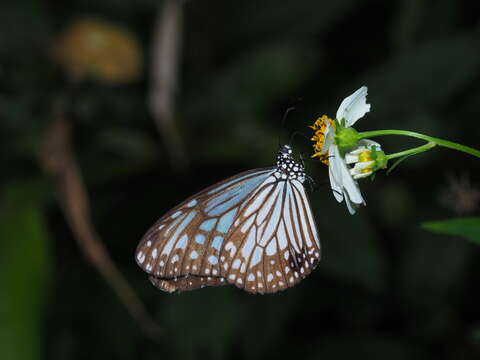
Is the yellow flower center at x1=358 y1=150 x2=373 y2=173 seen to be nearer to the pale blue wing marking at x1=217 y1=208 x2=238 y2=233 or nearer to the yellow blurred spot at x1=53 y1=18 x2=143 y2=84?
the pale blue wing marking at x1=217 y1=208 x2=238 y2=233

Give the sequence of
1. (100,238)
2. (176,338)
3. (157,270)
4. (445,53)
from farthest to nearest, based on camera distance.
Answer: (100,238)
(445,53)
(176,338)
(157,270)

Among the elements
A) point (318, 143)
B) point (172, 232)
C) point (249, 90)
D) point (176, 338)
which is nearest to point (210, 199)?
point (172, 232)

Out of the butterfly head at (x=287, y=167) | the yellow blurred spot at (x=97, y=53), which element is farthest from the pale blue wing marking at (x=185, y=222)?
the yellow blurred spot at (x=97, y=53)

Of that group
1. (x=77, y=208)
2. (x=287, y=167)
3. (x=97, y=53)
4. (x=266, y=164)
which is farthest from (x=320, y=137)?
(x=97, y=53)

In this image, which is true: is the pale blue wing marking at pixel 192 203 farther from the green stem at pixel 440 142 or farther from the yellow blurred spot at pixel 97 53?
the yellow blurred spot at pixel 97 53

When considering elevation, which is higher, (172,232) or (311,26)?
(311,26)

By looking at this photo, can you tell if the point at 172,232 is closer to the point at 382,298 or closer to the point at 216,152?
the point at 216,152

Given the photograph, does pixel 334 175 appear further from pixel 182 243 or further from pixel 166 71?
pixel 166 71
